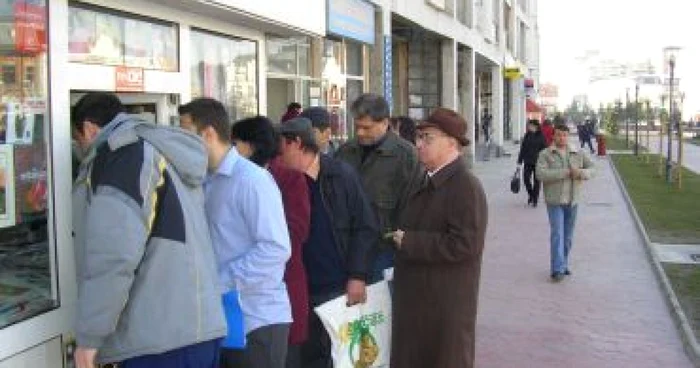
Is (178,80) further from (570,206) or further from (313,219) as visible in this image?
(570,206)

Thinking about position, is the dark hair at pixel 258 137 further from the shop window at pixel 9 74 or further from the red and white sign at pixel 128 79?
the red and white sign at pixel 128 79

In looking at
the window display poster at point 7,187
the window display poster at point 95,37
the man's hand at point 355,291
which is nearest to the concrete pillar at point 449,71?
the window display poster at point 95,37

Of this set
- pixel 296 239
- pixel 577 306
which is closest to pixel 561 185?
pixel 577 306

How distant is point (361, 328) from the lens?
15.8ft

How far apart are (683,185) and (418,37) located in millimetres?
8460

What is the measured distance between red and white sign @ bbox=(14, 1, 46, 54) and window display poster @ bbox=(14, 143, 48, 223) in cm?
48

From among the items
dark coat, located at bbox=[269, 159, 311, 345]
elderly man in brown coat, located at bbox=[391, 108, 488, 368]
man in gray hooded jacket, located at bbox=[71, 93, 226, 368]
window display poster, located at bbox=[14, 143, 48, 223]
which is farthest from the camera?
elderly man in brown coat, located at bbox=[391, 108, 488, 368]

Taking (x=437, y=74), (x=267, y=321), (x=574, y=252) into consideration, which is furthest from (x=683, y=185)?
(x=267, y=321)

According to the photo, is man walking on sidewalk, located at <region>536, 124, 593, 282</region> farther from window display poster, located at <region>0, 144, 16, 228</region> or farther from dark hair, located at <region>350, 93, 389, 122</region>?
window display poster, located at <region>0, 144, 16, 228</region>

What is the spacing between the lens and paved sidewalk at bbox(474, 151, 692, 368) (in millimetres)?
7172

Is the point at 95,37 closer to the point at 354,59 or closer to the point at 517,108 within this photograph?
the point at 354,59

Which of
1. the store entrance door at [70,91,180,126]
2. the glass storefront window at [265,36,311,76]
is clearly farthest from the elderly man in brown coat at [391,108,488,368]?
the glass storefront window at [265,36,311,76]

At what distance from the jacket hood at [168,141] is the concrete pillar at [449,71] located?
2196cm

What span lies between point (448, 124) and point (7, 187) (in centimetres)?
219
